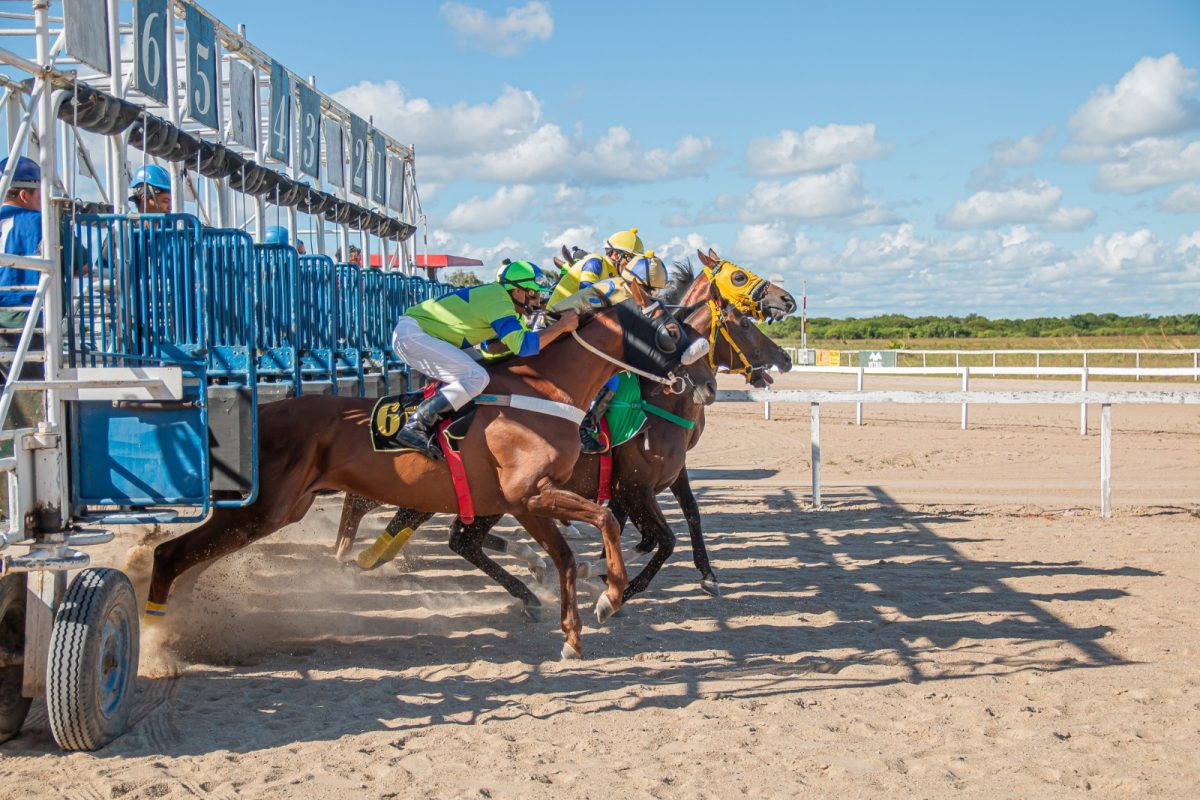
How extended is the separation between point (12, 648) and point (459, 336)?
271 cm

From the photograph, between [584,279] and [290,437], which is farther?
[584,279]

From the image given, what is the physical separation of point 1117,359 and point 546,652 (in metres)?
35.9

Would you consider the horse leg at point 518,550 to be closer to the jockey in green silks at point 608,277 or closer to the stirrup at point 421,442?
the jockey in green silks at point 608,277

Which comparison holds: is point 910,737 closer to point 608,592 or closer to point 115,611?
point 608,592

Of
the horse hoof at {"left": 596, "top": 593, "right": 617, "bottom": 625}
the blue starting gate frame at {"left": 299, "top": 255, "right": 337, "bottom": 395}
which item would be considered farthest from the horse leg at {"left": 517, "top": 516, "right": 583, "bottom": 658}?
the blue starting gate frame at {"left": 299, "top": 255, "right": 337, "bottom": 395}

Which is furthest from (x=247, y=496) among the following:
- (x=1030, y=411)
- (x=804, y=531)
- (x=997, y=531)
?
(x=1030, y=411)

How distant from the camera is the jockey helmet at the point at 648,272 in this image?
836 centimetres

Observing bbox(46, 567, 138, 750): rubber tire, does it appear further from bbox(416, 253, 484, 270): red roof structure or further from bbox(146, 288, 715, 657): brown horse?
bbox(416, 253, 484, 270): red roof structure

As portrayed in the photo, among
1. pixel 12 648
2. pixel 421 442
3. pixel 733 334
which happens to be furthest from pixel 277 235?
pixel 12 648

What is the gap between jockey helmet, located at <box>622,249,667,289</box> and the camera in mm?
8359

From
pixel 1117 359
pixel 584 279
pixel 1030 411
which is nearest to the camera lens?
pixel 584 279

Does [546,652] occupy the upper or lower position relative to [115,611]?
lower

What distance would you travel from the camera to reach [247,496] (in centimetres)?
541

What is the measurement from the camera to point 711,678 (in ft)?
19.3
